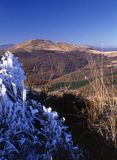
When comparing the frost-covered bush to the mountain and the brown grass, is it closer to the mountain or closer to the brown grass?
the brown grass

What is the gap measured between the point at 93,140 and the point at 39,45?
3380 cm

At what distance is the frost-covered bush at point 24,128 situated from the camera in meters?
2.93

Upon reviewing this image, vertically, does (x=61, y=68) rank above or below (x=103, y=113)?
above

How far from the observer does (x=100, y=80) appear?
16.5ft

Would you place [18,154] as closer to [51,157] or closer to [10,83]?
[51,157]

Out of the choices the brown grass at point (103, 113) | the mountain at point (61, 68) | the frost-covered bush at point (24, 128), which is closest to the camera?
the frost-covered bush at point (24, 128)

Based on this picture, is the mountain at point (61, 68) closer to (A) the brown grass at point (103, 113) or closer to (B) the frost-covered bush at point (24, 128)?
(A) the brown grass at point (103, 113)

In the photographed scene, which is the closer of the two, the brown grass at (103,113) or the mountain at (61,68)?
the brown grass at (103,113)

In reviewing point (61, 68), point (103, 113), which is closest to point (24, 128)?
point (103, 113)

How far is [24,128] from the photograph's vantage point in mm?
3121

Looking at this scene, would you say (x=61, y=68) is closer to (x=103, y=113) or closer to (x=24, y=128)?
(x=103, y=113)

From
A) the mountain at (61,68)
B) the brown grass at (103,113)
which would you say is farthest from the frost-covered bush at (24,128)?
the mountain at (61,68)

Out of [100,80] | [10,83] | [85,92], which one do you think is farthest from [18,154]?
[85,92]

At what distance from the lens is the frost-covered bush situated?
115 inches
